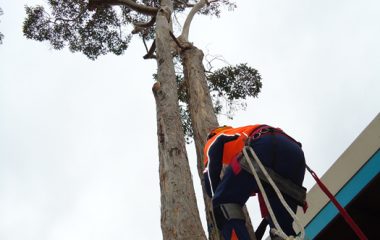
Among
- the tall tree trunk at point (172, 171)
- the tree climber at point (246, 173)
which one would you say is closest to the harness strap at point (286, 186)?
the tree climber at point (246, 173)

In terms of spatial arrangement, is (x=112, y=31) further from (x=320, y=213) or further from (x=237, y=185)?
(x=237, y=185)

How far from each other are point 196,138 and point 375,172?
2228 mm

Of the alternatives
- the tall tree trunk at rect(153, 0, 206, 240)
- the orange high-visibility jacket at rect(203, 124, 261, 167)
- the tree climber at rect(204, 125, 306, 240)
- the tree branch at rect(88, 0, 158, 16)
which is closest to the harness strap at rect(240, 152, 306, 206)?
the tree climber at rect(204, 125, 306, 240)

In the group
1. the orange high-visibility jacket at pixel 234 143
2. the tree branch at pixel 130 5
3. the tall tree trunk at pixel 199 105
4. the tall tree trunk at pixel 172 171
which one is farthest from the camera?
the tree branch at pixel 130 5

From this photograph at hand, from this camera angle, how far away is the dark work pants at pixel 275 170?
287cm

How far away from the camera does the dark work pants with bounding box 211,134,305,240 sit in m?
2.87

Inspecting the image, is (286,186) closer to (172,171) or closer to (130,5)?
(172,171)

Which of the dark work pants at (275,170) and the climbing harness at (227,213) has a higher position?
the dark work pants at (275,170)

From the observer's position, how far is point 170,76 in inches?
226

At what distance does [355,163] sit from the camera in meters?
4.21

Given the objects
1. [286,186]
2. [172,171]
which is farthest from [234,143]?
[172,171]

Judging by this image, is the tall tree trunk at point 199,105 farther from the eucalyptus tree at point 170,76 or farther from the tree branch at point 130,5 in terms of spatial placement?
the tree branch at point 130,5

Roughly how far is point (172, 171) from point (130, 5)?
6.85 meters

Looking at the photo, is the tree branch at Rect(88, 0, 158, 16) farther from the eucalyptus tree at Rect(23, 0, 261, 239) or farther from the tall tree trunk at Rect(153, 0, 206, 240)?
the tall tree trunk at Rect(153, 0, 206, 240)
